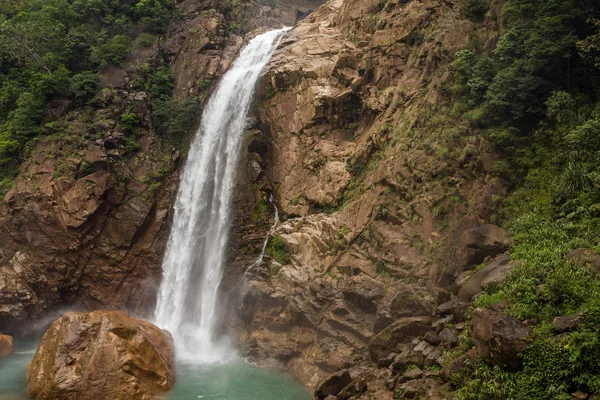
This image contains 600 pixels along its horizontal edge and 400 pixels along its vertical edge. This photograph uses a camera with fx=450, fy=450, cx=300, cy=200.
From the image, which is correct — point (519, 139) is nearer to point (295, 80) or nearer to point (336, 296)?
point (336, 296)

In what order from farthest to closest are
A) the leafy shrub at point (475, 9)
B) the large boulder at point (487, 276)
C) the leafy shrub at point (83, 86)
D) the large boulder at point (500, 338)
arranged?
the leafy shrub at point (83, 86) → the leafy shrub at point (475, 9) → the large boulder at point (487, 276) → the large boulder at point (500, 338)

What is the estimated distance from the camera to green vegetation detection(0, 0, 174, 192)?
1344 inches

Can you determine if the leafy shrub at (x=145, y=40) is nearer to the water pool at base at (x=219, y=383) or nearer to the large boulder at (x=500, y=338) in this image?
the water pool at base at (x=219, y=383)

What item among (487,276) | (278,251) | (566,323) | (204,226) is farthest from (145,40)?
(566,323)

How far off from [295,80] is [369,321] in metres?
18.9

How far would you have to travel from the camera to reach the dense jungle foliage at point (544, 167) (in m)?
10.0

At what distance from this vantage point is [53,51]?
38812 millimetres

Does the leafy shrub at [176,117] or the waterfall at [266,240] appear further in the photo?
the leafy shrub at [176,117]

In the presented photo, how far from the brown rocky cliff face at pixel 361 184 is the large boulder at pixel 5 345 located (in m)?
13.2

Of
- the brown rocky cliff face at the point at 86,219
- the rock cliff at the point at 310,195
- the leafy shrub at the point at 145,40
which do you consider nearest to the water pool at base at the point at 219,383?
the rock cliff at the point at 310,195

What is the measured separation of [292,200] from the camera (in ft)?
96.9

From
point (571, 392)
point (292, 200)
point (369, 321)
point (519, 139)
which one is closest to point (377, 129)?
point (292, 200)

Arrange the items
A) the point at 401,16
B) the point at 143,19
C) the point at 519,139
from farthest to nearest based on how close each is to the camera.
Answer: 1. the point at 143,19
2. the point at 401,16
3. the point at 519,139

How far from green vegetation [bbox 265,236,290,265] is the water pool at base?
19.6ft
